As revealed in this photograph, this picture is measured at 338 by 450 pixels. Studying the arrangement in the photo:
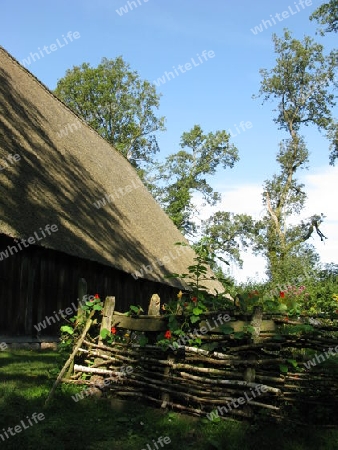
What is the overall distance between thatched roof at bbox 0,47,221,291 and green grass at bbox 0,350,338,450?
405 centimetres

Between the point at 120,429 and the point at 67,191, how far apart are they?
29.1 ft

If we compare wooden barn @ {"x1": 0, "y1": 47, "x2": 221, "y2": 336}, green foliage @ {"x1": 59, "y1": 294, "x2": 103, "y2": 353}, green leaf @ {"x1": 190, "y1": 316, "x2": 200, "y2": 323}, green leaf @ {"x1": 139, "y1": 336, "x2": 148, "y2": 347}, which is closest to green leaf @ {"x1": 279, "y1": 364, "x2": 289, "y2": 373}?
green leaf @ {"x1": 190, "y1": 316, "x2": 200, "y2": 323}

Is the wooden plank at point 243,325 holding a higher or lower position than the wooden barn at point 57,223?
lower

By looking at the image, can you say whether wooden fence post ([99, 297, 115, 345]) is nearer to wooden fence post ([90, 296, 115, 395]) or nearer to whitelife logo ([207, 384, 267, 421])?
wooden fence post ([90, 296, 115, 395])

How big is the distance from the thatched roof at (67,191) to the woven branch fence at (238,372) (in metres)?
4.18

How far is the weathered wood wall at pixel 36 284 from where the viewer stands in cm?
1007

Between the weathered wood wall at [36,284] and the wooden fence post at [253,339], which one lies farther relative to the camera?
the weathered wood wall at [36,284]

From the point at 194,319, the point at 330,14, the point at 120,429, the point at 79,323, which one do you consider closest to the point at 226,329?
the point at 194,319

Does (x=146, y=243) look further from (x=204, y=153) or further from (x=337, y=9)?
(x=204, y=153)

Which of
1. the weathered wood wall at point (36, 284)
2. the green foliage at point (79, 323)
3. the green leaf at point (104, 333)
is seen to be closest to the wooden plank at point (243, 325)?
Answer: the green leaf at point (104, 333)

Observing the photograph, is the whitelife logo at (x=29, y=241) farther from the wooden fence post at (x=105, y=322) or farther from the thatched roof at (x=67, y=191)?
the wooden fence post at (x=105, y=322)

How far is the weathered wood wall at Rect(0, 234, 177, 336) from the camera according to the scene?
33.0 feet

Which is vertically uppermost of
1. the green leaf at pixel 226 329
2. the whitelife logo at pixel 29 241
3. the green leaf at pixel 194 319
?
the whitelife logo at pixel 29 241

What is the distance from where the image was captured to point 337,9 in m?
24.1
